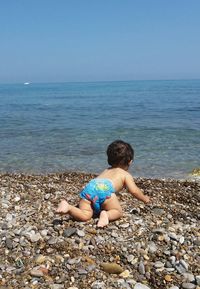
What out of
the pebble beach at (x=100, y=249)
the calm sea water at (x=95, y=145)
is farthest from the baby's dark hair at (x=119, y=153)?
the calm sea water at (x=95, y=145)

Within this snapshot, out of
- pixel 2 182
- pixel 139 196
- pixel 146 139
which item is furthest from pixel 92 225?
pixel 146 139

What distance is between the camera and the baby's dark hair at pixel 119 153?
754 cm

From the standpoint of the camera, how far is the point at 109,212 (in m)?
6.87

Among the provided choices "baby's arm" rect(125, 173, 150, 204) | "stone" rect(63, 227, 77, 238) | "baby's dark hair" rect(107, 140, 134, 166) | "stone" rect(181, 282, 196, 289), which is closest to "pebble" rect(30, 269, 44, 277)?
"stone" rect(63, 227, 77, 238)

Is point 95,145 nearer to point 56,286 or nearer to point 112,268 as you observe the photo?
point 112,268

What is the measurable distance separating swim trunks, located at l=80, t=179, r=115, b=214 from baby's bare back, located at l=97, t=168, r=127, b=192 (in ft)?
0.82

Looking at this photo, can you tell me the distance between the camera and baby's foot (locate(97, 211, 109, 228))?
657 cm

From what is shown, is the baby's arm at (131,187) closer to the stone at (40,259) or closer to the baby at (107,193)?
the baby at (107,193)

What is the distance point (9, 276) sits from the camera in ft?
17.9

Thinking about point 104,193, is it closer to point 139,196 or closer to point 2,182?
point 139,196

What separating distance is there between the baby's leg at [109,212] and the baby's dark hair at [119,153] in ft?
2.66

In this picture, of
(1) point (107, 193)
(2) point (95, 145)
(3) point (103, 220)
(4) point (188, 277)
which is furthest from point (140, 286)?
(2) point (95, 145)

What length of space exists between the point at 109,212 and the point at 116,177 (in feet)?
2.51

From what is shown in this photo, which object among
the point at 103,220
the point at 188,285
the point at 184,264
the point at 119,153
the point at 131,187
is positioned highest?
the point at 119,153
